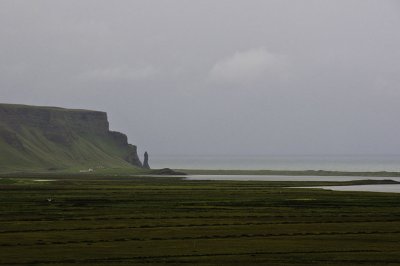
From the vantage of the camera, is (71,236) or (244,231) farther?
(244,231)

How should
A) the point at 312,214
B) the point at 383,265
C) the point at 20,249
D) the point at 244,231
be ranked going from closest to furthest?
the point at 383,265
the point at 20,249
the point at 244,231
the point at 312,214

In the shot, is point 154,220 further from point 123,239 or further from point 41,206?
point 41,206

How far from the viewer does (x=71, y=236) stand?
46.8m

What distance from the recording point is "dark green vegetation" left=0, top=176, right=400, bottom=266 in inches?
1534

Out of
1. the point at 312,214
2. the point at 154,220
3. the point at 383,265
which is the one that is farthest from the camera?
the point at 312,214

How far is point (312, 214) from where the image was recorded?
61.5 metres

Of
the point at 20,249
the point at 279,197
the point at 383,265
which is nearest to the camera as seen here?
the point at 383,265

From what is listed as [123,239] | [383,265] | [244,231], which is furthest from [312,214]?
[383,265]

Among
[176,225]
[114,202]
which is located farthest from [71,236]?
[114,202]

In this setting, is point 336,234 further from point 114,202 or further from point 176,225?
point 114,202

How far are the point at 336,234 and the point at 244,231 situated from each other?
6.23 meters

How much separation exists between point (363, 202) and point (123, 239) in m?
36.3

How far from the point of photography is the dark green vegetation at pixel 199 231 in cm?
3897

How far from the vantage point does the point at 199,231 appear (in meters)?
49.9
